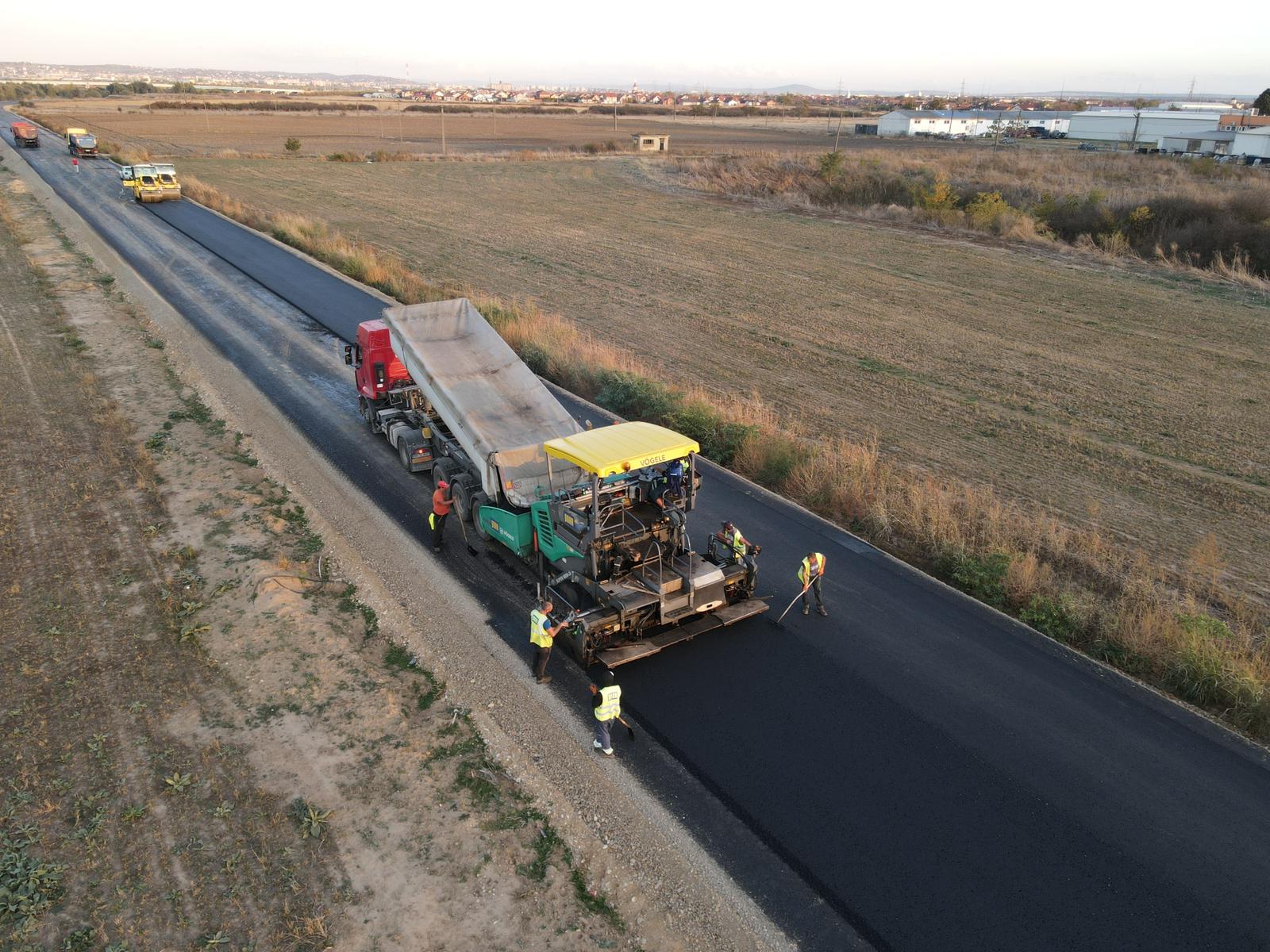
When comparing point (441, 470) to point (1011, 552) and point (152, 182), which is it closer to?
point (1011, 552)

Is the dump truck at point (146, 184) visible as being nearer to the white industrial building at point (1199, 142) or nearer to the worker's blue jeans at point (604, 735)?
the worker's blue jeans at point (604, 735)

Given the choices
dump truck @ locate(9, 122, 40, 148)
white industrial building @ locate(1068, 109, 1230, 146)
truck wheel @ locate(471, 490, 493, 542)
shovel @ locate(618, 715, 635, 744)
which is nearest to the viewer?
shovel @ locate(618, 715, 635, 744)

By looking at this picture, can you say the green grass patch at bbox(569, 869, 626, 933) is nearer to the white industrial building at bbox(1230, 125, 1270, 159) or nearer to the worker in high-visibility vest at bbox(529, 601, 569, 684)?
the worker in high-visibility vest at bbox(529, 601, 569, 684)

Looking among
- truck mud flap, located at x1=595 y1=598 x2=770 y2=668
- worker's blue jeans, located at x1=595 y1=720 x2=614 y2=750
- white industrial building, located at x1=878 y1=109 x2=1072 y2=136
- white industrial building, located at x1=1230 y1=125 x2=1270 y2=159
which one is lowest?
worker's blue jeans, located at x1=595 y1=720 x2=614 y2=750

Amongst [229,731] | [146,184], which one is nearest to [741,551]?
[229,731]

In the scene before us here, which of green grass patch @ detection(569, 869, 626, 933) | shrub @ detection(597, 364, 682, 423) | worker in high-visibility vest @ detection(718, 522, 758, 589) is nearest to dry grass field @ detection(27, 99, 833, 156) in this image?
shrub @ detection(597, 364, 682, 423)

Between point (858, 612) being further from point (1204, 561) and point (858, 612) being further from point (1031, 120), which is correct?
point (1031, 120)
